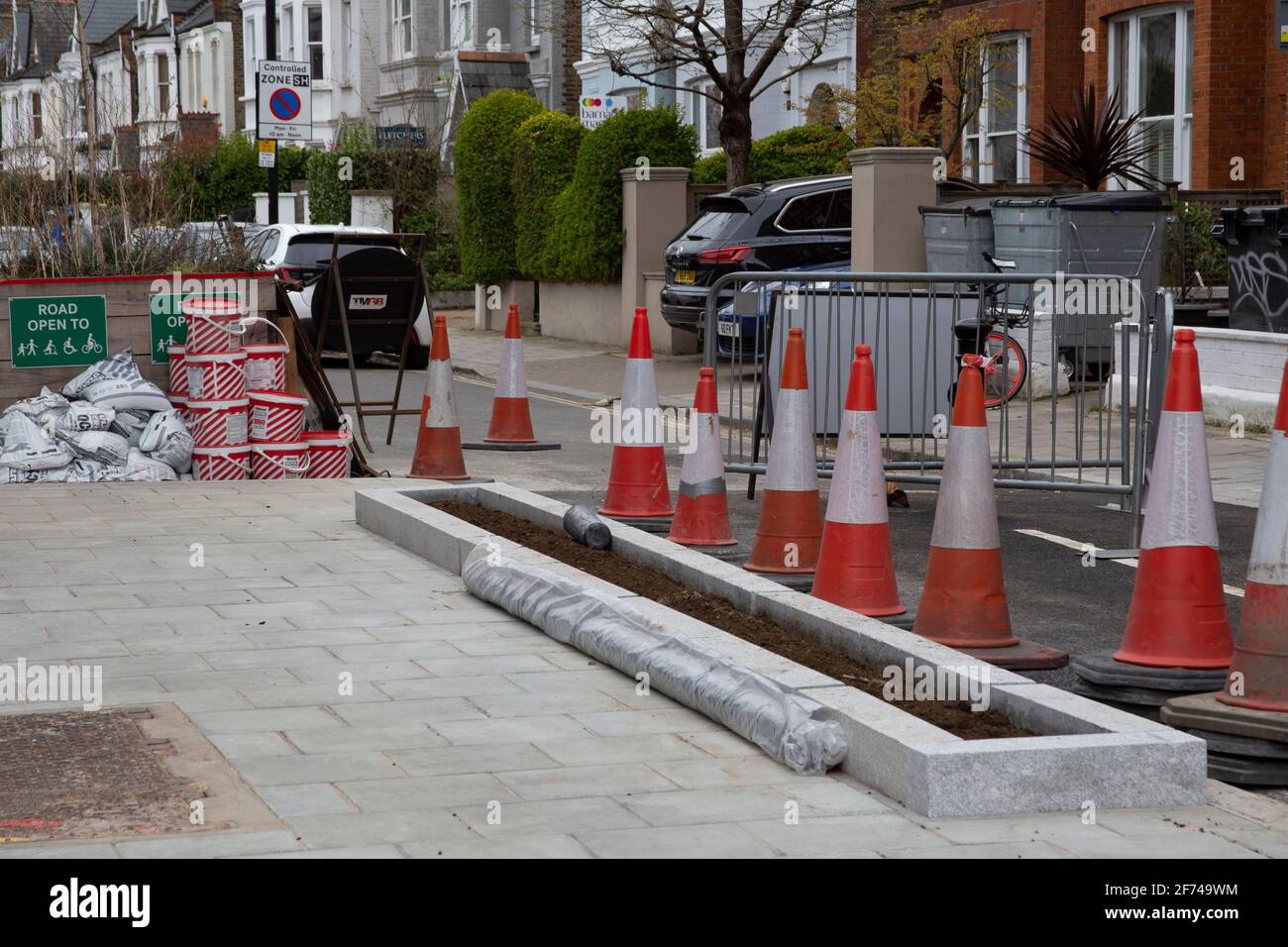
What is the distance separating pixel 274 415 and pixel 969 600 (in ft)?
19.4

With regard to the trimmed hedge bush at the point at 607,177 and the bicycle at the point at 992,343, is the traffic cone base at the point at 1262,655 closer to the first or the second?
the bicycle at the point at 992,343

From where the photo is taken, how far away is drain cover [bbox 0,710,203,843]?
4344 mm

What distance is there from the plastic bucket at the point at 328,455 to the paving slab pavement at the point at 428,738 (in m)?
2.83

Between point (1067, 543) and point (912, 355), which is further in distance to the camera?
point (912, 355)

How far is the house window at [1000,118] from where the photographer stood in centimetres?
2428

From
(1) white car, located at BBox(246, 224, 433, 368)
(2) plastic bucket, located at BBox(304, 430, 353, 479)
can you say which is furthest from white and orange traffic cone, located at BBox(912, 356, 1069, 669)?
(1) white car, located at BBox(246, 224, 433, 368)

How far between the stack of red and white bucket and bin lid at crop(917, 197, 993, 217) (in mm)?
8912

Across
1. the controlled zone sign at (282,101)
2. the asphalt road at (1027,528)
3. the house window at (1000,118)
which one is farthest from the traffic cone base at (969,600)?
the controlled zone sign at (282,101)

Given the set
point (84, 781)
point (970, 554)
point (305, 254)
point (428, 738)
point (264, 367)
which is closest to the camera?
point (84, 781)

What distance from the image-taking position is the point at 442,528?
8047mm

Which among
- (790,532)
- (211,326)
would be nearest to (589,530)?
(790,532)

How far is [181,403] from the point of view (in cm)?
1115

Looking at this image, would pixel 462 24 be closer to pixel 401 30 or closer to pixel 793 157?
pixel 401 30
